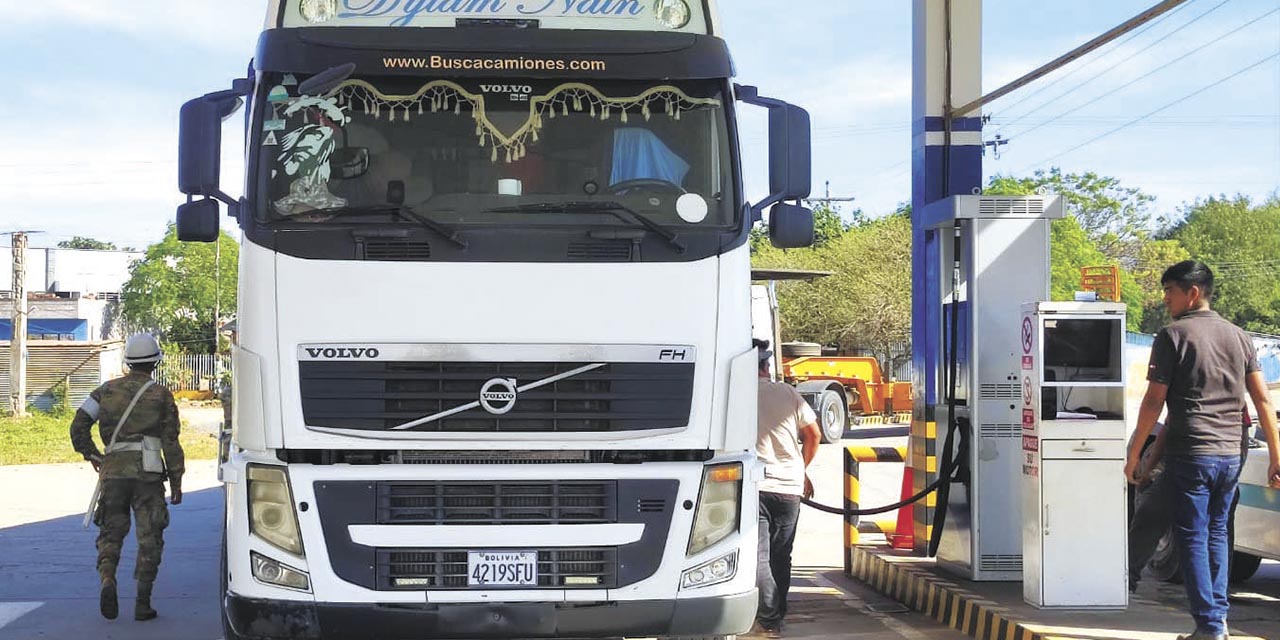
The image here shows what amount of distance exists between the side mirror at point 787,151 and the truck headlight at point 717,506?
1.35 meters

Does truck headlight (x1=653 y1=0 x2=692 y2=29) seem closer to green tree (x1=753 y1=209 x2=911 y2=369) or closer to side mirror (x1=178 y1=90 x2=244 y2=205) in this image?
side mirror (x1=178 y1=90 x2=244 y2=205)

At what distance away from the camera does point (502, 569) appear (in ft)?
18.8

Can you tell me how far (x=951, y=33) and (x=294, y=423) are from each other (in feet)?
21.3

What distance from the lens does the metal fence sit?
5053cm

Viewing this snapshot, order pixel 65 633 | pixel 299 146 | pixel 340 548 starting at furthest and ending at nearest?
pixel 65 633 < pixel 299 146 < pixel 340 548

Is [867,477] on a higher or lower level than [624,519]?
lower

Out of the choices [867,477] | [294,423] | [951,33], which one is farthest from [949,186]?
[867,477]

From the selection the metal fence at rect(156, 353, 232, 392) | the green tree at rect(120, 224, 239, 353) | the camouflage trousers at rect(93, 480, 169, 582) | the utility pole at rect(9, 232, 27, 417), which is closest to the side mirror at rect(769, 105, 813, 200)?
the camouflage trousers at rect(93, 480, 169, 582)

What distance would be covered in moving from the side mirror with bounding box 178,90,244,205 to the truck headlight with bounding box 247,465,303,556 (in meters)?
1.24

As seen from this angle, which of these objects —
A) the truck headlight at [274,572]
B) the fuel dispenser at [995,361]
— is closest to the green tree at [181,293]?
the fuel dispenser at [995,361]

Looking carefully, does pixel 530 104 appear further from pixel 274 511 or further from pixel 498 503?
pixel 274 511

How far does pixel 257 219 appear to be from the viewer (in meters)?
5.91

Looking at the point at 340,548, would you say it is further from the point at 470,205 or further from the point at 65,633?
the point at 65,633

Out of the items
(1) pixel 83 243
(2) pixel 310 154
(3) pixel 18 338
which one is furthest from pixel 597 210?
(1) pixel 83 243
